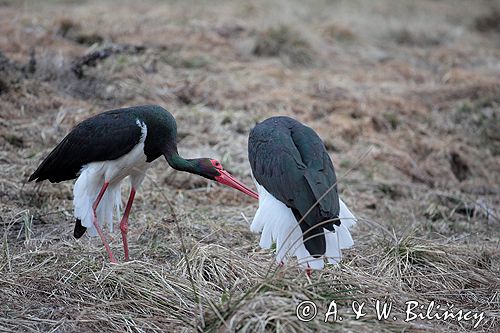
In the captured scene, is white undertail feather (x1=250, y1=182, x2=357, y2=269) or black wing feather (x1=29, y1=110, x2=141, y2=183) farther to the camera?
black wing feather (x1=29, y1=110, x2=141, y2=183)

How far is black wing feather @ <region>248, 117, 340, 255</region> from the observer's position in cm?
440

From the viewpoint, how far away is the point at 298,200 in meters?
4.48

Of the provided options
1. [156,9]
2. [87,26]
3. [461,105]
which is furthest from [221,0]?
[461,105]

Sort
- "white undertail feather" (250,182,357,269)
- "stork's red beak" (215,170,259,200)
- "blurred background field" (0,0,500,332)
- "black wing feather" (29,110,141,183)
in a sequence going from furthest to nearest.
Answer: "stork's red beak" (215,170,259,200) < "black wing feather" (29,110,141,183) < "white undertail feather" (250,182,357,269) < "blurred background field" (0,0,500,332)

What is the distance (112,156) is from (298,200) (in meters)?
1.45

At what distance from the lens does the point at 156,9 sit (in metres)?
13.1

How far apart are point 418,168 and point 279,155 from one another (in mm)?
3953

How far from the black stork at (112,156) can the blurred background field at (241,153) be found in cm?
37

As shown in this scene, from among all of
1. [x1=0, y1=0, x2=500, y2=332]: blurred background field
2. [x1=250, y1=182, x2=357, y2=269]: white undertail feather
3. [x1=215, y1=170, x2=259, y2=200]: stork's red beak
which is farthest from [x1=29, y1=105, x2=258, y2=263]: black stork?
[x1=250, y1=182, x2=357, y2=269]: white undertail feather

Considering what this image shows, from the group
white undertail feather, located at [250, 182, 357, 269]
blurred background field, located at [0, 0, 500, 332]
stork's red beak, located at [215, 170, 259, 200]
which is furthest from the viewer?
stork's red beak, located at [215, 170, 259, 200]

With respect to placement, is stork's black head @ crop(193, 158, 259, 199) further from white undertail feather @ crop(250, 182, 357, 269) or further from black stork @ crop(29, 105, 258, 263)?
white undertail feather @ crop(250, 182, 357, 269)

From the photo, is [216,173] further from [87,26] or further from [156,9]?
[156,9]

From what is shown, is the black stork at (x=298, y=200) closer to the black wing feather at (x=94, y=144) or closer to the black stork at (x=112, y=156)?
the black stork at (x=112, y=156)

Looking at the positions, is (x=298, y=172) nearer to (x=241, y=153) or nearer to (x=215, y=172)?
(x=215, y=172)
